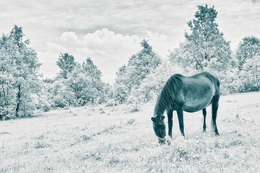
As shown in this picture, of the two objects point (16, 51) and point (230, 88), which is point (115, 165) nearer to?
point (16, 51)

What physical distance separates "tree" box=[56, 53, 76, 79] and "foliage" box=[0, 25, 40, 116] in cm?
2326

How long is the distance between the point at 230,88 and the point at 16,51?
32418mm

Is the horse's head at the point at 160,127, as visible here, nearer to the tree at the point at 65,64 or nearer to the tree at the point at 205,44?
the tree at the point at 205,44

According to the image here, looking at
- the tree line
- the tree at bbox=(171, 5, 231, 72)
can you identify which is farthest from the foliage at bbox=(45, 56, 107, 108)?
the tree at bbox=(171, 5, 231, 72)

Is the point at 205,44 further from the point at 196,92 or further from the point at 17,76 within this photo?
the point at 196,92

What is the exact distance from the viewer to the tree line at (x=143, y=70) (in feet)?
100

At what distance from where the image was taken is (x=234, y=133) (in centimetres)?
935

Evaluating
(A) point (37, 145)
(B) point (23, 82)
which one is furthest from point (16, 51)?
(A) point (37, 145)

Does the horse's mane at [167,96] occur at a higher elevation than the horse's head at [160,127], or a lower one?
higher

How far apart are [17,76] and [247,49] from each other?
139 ft

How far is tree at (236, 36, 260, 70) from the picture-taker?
154 feet

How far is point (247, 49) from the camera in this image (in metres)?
48.1

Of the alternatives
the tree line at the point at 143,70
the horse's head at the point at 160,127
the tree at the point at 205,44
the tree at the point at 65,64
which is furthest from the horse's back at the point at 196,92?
the tree at the point at 65,64

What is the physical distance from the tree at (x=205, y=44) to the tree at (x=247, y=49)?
39.7 ft
